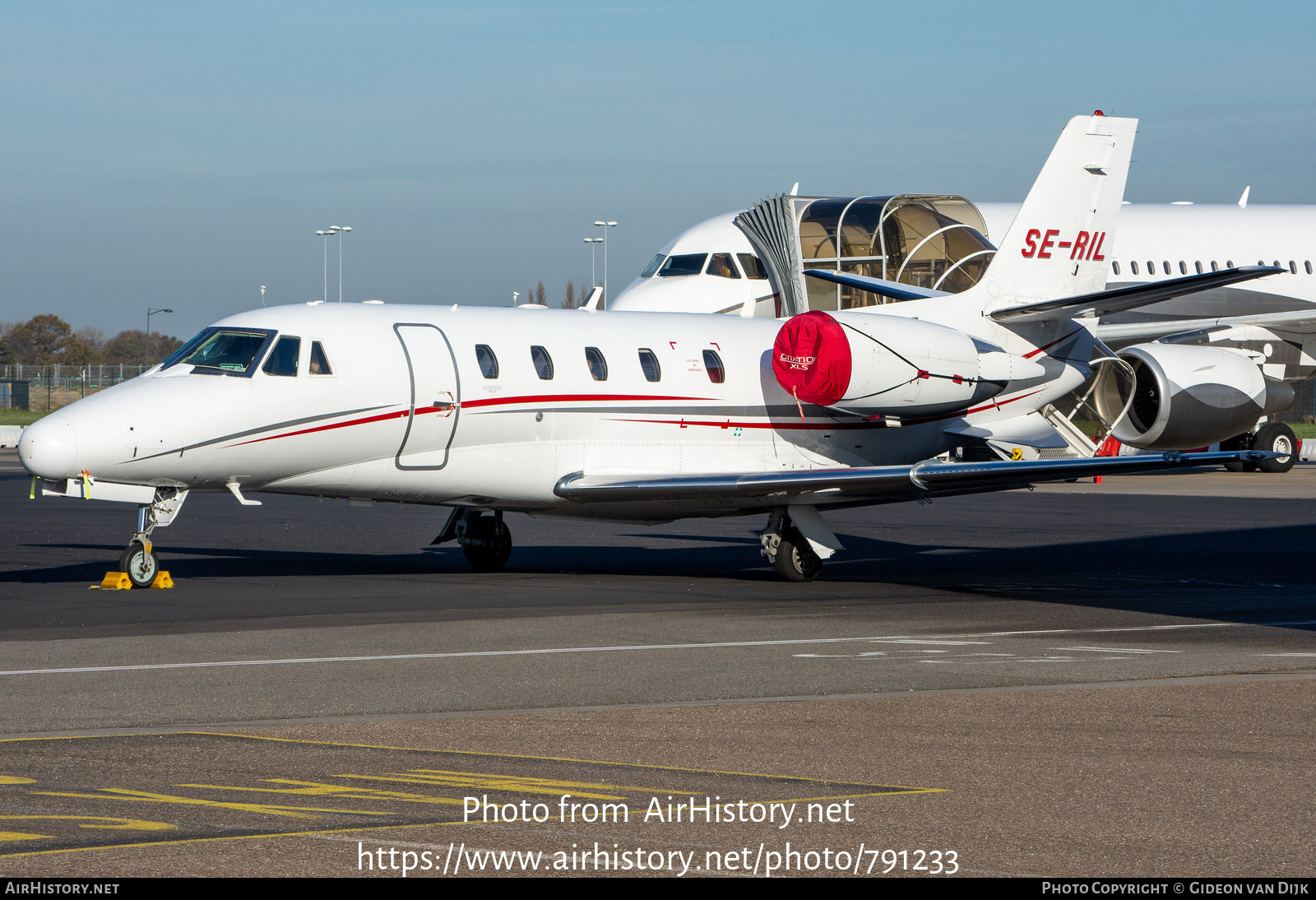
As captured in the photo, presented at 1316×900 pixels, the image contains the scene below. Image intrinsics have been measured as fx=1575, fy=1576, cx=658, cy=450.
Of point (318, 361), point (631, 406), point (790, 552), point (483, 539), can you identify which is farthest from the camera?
point (483, 539)

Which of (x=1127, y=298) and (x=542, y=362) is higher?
(x=1127, y=298)

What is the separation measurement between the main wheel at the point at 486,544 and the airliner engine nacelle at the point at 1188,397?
1347cm

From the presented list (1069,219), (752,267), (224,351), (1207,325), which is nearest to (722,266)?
(752,267)

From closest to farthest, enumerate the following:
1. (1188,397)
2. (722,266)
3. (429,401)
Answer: (429,401), (1188,397), (722,266)

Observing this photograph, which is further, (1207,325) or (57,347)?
(57,347)

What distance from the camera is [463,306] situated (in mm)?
18172

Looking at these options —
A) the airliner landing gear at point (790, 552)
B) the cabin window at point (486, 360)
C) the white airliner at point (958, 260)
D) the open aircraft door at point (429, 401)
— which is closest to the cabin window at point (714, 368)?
the airliner landing gear at point (790, 552)

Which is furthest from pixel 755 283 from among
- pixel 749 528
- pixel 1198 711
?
pixel 1198 711

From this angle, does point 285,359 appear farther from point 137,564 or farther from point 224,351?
point 137,564

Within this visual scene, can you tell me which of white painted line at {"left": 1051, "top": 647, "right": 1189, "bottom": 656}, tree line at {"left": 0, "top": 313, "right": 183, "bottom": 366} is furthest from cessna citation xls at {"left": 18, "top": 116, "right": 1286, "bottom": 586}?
tree line at {"left": 0, "top": 313, "right": 183, "bottom": 366}

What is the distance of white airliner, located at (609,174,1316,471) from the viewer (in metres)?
35.8

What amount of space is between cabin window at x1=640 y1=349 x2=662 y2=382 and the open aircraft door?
2.44 m

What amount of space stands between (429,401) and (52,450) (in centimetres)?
391

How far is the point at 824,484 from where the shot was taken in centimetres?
1706
